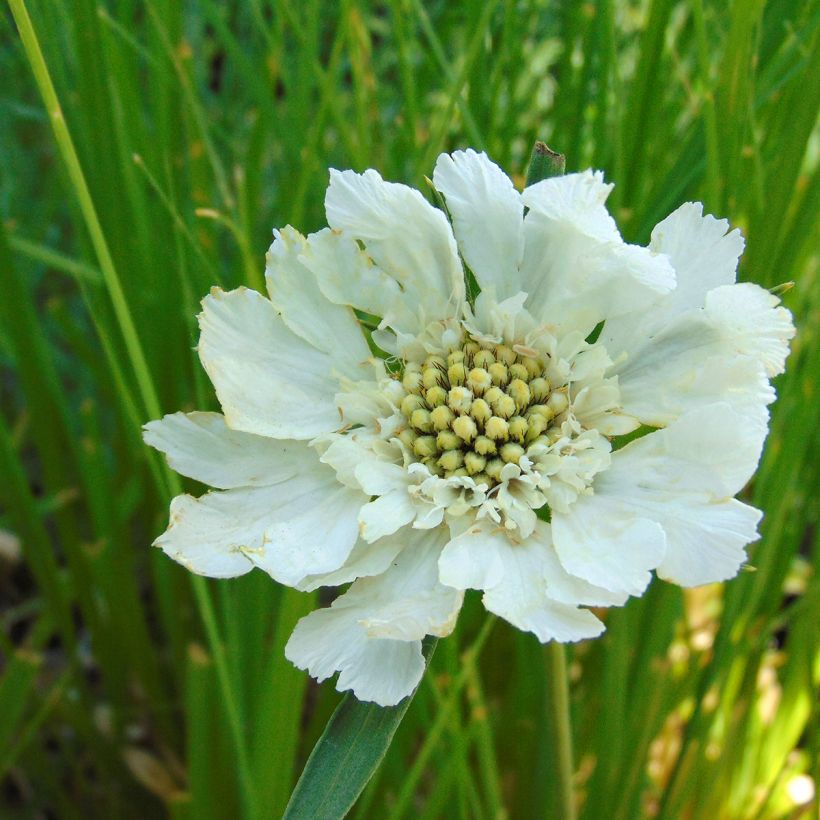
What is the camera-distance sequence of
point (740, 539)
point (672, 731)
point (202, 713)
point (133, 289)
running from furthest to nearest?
point (672, 731)
point (133, 289)
point (202, 713)
point (740, 539)

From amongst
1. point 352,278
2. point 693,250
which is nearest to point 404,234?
point 352,278

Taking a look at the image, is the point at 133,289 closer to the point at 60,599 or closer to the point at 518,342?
the point at 60,599

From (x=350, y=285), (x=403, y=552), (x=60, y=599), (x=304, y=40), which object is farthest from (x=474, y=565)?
(x=60, y=599)

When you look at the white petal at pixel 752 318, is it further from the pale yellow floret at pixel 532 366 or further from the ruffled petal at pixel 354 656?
the ruffled petal at pixel 354 656

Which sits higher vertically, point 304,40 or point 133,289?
point 304,40

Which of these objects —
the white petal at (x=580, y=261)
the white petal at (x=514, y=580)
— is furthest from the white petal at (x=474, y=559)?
the white petal at (x=580, y=261)

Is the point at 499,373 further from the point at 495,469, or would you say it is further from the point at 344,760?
the point at 344,760

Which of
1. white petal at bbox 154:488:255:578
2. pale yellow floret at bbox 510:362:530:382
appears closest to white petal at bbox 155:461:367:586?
white petal at bbox 154:488:255:578
